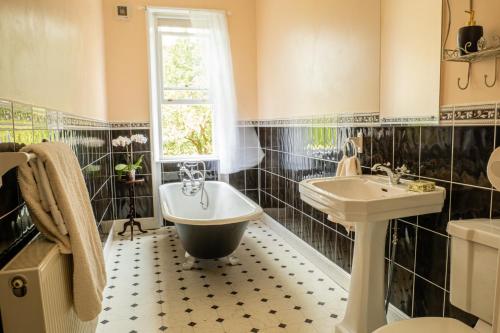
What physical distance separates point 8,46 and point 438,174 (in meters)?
1.98

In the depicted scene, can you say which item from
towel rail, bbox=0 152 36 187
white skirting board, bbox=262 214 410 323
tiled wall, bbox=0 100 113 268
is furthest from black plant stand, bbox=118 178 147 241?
towel rail, bbox=0 152 36 187

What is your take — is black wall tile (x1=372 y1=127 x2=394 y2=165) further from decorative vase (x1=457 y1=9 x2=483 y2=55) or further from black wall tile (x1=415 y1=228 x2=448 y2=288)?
decorative vase (x1=457 y1=9 x2=483 y2=55)

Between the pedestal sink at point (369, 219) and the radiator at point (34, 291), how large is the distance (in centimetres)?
122

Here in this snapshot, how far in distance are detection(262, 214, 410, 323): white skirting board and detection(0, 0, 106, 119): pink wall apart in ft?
7.24

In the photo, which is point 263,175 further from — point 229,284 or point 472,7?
point 472,7

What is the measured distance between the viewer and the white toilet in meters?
1.45

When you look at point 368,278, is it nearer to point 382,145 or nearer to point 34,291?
point 382,145

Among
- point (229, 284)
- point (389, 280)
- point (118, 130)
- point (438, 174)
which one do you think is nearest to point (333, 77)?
point (438, 174)

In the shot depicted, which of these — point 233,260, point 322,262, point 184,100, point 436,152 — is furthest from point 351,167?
point 184,100

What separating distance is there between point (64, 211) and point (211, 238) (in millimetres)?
1805

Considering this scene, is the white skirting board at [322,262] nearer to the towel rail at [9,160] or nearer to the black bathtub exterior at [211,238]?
the black bathtub exterior at [211,238]

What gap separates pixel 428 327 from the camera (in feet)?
4.79

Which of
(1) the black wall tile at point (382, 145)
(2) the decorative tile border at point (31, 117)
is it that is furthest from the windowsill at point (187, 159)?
(1) the black wall tile at point (382, 145)

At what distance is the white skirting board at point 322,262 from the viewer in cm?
234
